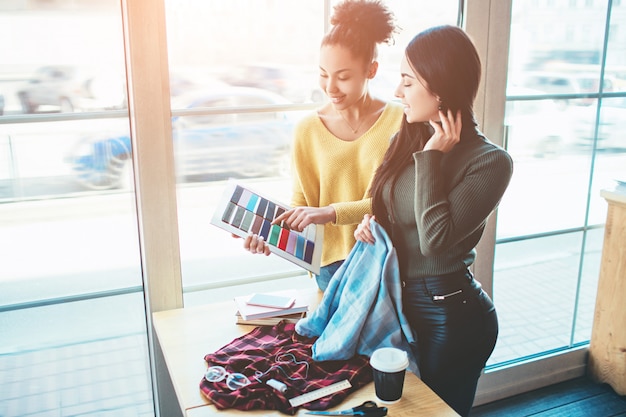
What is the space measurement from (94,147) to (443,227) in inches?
44.8

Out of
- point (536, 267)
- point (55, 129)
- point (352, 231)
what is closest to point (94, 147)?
point (55, 129)

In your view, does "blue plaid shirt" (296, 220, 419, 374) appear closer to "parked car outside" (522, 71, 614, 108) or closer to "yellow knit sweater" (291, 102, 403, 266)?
"yellow knit sweater" (291, 102, 403, 266)

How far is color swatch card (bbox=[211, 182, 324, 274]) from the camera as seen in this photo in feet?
5.96

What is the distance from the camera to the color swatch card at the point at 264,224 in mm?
1816

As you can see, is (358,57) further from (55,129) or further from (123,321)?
(123,321)

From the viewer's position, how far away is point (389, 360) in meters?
1.51

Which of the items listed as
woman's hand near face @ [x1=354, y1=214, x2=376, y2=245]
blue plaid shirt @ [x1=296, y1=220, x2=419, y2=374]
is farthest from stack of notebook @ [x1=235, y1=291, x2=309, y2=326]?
woman's hand near face @ [x1=354, y1=214, x2=376, y2=245]

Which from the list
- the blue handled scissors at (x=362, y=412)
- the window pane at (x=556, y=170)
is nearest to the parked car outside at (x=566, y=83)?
the window pane at (x=556, y=170)

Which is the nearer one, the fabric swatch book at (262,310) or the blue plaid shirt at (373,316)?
the blue plaid shirt at (373,316)

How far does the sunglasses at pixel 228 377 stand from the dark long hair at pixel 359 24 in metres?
0.97

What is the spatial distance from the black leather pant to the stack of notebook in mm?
396

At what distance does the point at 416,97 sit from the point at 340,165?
378 mm

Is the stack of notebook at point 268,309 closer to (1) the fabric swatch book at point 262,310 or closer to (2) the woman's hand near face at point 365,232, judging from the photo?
A: (1) the fabric swatch book at point 262,310

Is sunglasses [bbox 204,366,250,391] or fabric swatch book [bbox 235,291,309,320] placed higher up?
fabric swatch book [bbox 235,291,309,320]
